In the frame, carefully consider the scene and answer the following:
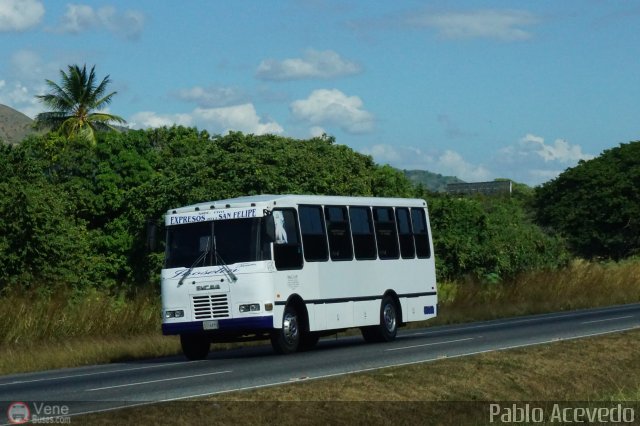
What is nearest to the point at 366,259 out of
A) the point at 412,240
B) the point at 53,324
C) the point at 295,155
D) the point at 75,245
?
the point at 412,240

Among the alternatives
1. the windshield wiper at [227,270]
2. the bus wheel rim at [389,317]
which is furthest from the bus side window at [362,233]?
the windshield wiper at [227,270]

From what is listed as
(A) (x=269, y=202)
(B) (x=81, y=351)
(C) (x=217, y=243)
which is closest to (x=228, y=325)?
(C) (x=217, y=243)

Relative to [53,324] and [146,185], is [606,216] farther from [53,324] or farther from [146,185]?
[53,324]

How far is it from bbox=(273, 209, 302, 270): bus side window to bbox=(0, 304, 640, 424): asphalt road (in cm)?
166

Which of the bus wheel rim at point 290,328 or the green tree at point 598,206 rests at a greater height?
the green tree at point 598,206

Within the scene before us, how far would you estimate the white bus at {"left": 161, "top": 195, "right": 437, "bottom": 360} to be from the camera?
2292cm

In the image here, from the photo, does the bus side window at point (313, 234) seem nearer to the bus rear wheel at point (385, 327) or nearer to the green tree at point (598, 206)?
the bus rear wheel at point (385, 327)

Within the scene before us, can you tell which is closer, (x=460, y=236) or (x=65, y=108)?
(x=460, y=236)

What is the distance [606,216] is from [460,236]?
27249mm

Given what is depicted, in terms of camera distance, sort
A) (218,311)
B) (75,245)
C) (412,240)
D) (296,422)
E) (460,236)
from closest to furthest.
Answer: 1. (296,422)
2. (218,311)
3. (412,240)
4. (75,245)
5. (460,236)

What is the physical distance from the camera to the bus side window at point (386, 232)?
89.7 feet

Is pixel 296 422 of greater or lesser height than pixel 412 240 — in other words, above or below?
below

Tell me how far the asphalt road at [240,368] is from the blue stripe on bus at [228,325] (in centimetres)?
55

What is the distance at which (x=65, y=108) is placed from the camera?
90.2 m
